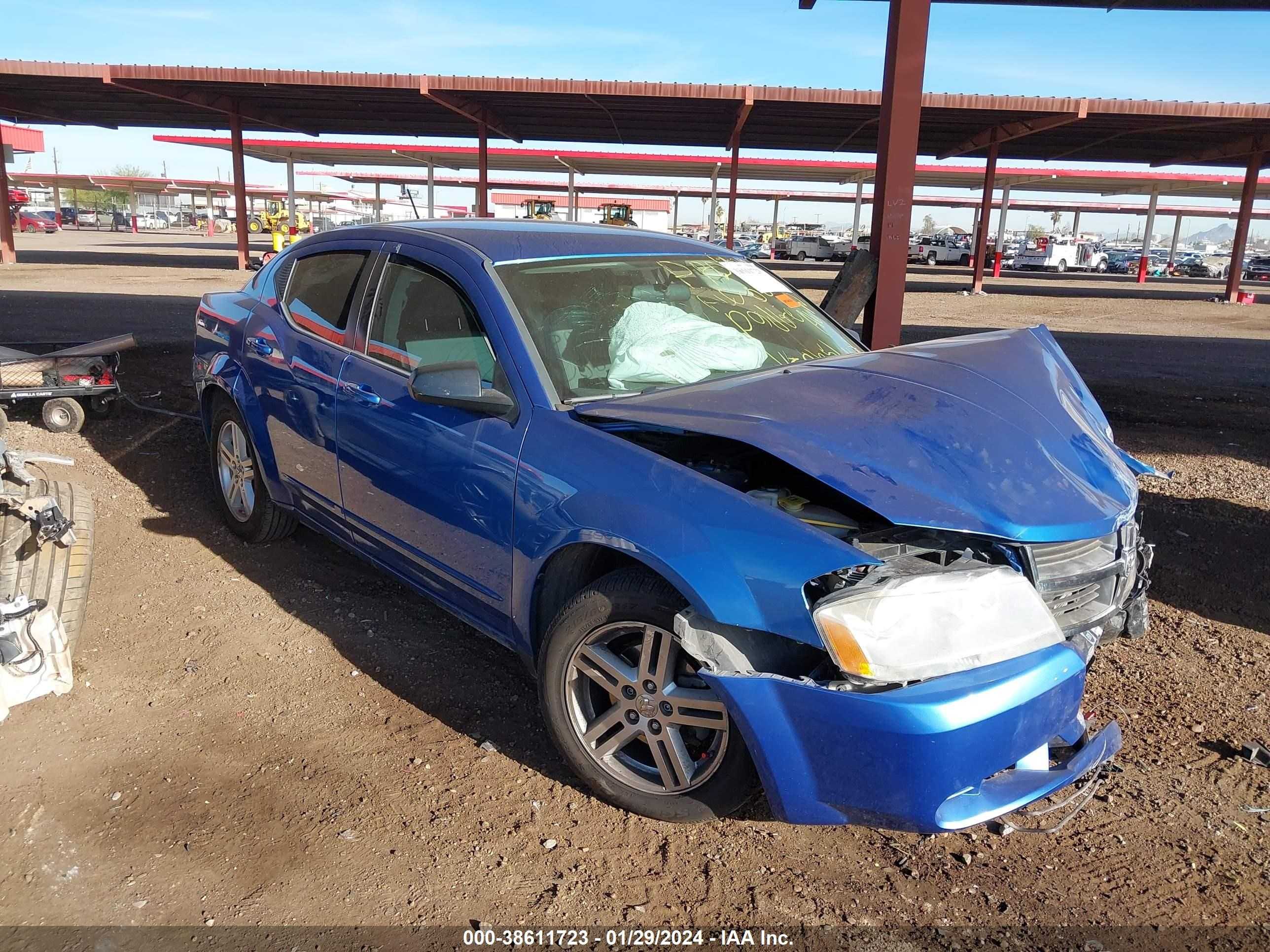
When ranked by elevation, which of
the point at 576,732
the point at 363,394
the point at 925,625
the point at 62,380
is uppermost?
the point at 363,394

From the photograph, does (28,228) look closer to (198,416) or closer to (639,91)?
(639,91)

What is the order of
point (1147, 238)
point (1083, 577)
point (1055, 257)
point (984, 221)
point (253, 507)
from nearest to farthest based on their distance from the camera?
point (1083, 577)
point (253, 507)
point (984, 221)
point (1147, 238)
point (1055, 257)

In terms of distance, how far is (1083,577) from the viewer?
8.31 feet

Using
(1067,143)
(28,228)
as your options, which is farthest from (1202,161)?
(28,228)

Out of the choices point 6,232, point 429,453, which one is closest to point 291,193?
point 6,232

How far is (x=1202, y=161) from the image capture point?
2958 centimetres

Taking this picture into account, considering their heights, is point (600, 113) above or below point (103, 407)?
above

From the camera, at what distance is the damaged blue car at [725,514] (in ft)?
7.21

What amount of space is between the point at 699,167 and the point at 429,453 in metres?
36.6

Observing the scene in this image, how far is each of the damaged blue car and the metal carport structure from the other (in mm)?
19110

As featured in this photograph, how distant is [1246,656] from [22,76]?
26794mm

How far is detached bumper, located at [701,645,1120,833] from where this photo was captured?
6.91 feet

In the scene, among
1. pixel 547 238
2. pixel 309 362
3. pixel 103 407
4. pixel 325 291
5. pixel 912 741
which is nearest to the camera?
pixel 912 741

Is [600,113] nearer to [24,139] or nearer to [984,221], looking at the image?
[984,221]
